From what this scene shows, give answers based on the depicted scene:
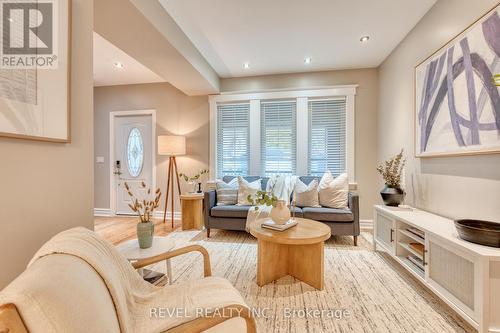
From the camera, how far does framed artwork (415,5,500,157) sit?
1.57 metres

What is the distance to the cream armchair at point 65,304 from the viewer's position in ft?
1.77

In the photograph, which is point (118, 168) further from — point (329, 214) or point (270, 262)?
point (329, 214)

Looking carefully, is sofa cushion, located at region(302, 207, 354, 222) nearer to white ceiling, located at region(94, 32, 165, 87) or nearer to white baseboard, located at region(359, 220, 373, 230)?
white baseboard, located at region(359, 220, 373, 230)

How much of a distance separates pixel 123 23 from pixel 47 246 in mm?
2083

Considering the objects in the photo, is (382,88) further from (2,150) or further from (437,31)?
(2,150)

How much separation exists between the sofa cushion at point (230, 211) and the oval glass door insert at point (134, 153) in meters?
2.30

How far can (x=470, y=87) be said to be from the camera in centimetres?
176

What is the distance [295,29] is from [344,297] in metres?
2.92

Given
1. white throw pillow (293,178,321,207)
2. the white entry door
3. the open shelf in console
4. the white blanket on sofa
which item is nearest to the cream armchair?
the open shelf in console

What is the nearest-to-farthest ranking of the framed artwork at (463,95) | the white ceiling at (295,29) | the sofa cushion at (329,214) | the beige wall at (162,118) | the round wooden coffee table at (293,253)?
the framed artwork at (463,95), the round wooden coffee table at (293,253), the white ceiling at (295,29), the sofa cushion at (329,214), the beige wall at (162,118)

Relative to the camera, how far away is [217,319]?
0.85 meters

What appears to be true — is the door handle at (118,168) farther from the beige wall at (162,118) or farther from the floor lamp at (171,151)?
the floor lamp at (171,151)

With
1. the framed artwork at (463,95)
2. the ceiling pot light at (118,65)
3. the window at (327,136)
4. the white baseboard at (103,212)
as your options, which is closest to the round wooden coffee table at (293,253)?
the framed artwork at (463,95)

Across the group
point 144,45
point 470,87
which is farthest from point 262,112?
point 470,87
